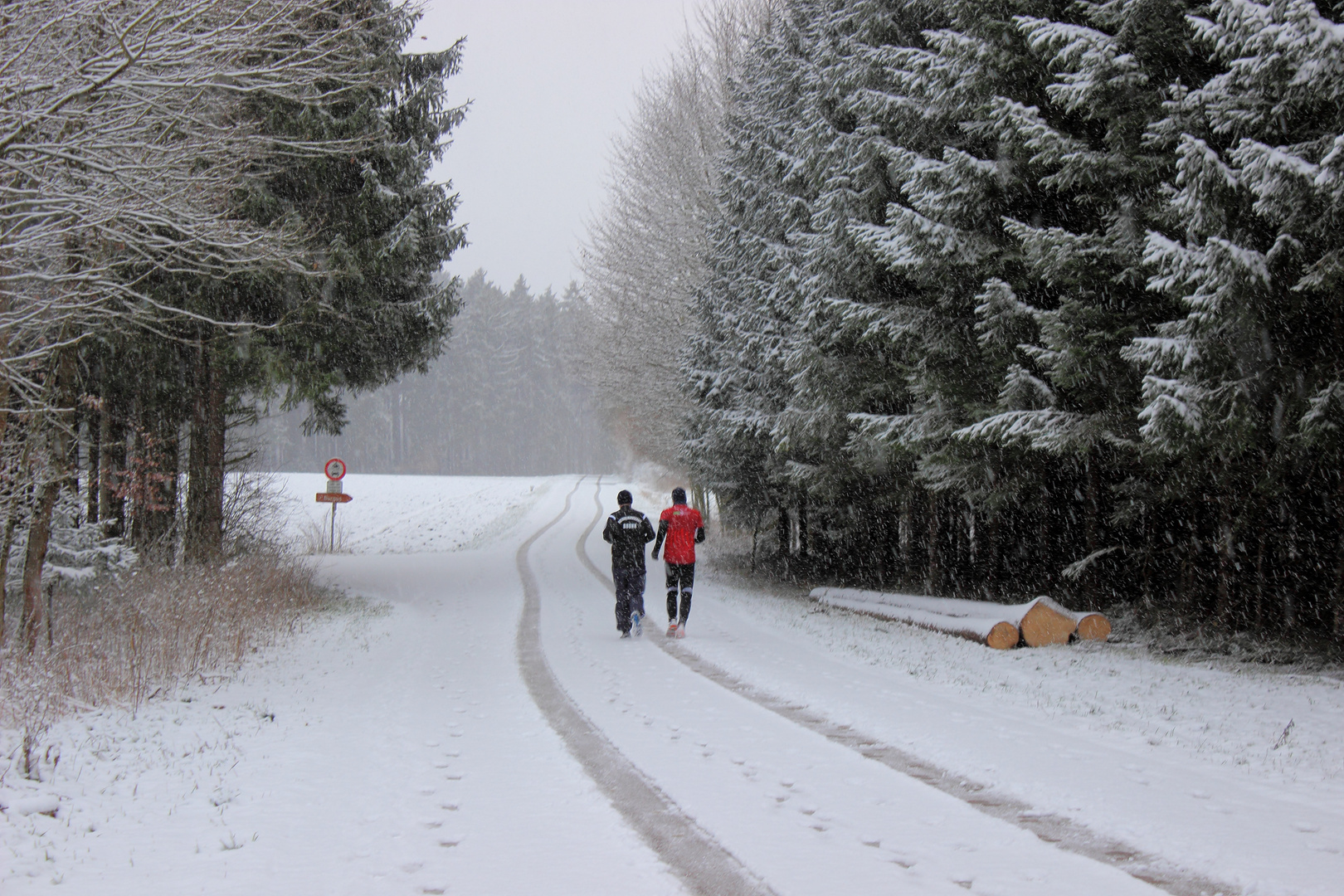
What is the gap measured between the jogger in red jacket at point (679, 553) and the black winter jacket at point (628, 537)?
0.22 m

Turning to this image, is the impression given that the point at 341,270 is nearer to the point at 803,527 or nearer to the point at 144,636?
the point at 144,636

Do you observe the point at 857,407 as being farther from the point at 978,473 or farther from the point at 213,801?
the point at 213,801

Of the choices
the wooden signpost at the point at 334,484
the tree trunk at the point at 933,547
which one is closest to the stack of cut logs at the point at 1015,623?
the tree trunk at the point at 933,547

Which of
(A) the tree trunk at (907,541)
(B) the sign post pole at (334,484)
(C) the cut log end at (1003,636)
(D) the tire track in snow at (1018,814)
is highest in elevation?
(B) the sign post pole at (334,484)

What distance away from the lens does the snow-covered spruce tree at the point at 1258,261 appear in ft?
25.8

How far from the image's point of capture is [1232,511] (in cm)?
1046

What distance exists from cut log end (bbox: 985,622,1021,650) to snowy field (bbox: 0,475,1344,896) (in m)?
0.36

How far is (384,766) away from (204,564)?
34.0 ft

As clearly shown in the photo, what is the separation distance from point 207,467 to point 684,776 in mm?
13418

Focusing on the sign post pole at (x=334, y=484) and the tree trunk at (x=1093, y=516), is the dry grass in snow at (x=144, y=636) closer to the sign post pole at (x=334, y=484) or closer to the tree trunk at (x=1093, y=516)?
the sign post pole at (x=334, y=484)

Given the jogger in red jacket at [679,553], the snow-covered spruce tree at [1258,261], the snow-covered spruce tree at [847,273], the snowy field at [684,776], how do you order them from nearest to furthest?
the snowy field at [684,776] → the snow-covered spruce tree at [1258,261] → the jogger in red jacket at [679,553] → the snow-covered spruce tree at [847,273]

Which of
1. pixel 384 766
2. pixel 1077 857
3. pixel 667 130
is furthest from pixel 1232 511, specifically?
pixel 667 130

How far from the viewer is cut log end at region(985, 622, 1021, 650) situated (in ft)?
36.7

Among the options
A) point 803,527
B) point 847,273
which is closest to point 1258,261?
point 847,273
